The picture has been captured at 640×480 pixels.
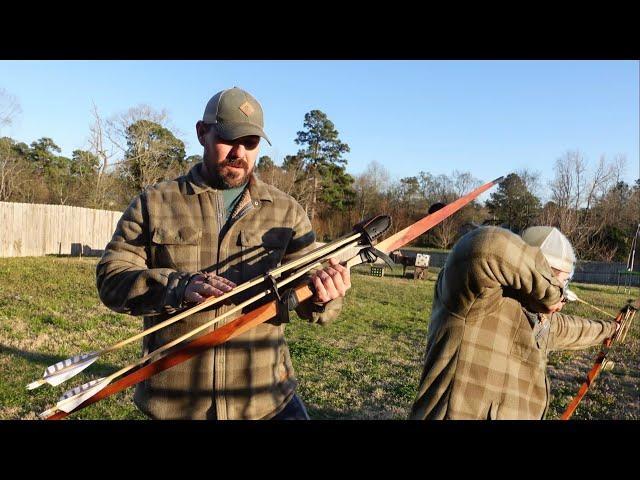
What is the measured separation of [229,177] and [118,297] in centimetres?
72

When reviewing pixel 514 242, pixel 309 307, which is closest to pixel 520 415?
pixel 514 242

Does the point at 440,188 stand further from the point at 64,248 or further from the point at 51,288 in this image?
the point at 51,288

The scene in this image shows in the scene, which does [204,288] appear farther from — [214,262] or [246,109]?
[246,109]

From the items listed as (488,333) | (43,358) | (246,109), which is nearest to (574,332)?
(488,333)

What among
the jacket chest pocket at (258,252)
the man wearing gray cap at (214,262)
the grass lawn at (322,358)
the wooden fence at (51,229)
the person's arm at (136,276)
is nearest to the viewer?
the person's arm at (136,276)

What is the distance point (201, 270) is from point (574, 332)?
2253 mm

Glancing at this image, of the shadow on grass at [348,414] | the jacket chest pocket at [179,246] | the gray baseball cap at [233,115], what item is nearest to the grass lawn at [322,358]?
the shadow on grass at [348,414]

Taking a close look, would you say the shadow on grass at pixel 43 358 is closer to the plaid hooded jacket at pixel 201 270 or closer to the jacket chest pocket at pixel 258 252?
the plaid hooded jacket at pixel 201 270

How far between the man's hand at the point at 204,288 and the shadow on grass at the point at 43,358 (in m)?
4.90

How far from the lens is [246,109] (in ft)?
7.06

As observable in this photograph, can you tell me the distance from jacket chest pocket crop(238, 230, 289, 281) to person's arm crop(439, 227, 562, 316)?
81 centimetres

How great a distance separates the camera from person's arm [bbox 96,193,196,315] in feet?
6.61

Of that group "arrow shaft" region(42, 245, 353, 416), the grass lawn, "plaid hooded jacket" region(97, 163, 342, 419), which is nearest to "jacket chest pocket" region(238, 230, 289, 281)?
"plaid hooded jacket" region(97, 163, 342, 419)

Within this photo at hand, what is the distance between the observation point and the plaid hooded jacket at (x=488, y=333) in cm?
188
